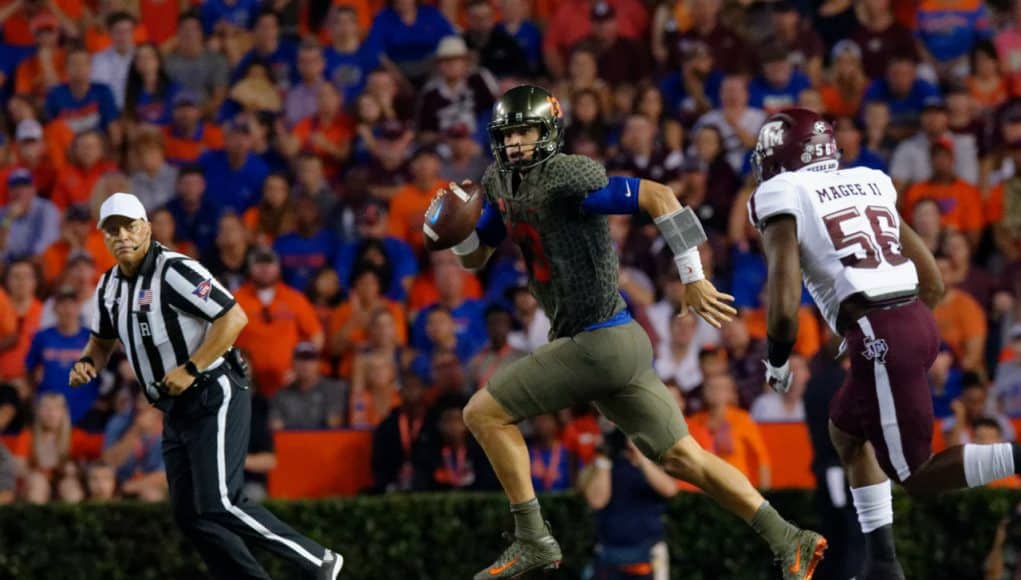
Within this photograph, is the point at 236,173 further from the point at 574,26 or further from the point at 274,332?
the point at 574,26

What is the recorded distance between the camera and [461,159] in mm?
15633

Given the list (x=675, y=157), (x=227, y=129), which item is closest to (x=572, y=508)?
(x=675, y=157)

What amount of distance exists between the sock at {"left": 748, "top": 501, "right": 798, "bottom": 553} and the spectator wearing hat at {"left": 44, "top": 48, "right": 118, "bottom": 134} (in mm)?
9867

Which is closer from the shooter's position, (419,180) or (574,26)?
(419,180)

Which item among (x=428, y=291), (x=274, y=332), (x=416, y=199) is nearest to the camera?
(x=274, y=332)

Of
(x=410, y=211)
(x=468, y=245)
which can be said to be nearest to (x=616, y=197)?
(x=468, y=245)

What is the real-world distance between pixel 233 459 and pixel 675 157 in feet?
22.0

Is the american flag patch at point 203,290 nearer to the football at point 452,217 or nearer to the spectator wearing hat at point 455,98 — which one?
the football at point 452,217

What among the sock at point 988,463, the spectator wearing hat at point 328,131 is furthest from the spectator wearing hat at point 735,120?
the sock at point 988,463

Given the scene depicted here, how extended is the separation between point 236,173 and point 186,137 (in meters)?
0.76

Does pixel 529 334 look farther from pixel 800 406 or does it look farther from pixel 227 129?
pixel 227 129

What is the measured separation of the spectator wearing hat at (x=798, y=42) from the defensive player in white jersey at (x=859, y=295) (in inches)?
317

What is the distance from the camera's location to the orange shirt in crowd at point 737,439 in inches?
492

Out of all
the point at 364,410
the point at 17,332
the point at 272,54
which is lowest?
the point at 364,410
